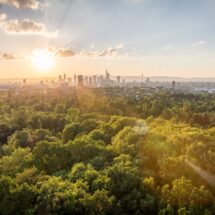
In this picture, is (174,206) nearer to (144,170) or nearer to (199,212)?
(199,212)

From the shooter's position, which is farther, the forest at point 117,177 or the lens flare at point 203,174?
the lens flare at point 203,174

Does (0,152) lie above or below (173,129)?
below

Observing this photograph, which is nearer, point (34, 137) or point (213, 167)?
point (213, 167)

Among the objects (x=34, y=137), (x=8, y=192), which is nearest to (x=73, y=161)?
(x=8, y=192)

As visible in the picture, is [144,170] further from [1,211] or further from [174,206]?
[1,211]

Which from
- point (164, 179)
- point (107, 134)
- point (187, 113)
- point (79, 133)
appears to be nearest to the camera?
point (164, 179)

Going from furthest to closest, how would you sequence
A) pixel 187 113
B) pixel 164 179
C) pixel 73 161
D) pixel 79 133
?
pixel 187 113, pixel 79 133, pixel 73 161, pixel 164 179

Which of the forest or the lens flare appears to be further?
the lens flare

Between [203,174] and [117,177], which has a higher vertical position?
[117,177]

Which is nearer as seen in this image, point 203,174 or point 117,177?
point 117,177
